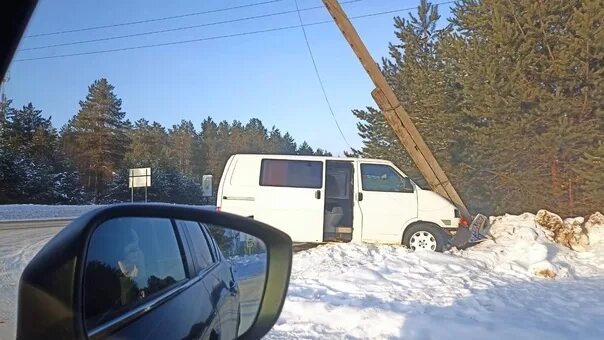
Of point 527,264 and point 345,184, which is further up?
point 345,184

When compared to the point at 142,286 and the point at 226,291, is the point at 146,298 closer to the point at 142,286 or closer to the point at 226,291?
the point at 142,286

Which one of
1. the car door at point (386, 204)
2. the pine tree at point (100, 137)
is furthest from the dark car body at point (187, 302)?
the car door at point (386, 204)

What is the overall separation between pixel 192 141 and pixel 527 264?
1846 centimetres

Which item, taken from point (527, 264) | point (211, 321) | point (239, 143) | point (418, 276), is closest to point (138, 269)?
point (211, 321)

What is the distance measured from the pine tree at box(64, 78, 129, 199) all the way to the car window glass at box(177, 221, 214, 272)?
572 centimetres

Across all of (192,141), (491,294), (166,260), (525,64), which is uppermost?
(525,64)

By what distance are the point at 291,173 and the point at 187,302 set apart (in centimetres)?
945

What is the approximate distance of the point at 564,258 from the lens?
11.7 meters

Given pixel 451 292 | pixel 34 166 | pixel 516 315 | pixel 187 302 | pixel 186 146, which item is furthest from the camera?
pixel 186 146

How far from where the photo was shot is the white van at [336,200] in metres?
11.8

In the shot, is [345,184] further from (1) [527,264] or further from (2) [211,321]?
(2) [211,321]

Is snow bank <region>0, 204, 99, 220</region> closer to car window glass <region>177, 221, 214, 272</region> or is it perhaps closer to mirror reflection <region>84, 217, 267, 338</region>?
mirror reflection <region>84, 217, 267, 338</region>

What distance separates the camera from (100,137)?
458 inches

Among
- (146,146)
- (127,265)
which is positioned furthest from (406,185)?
(127,265)
